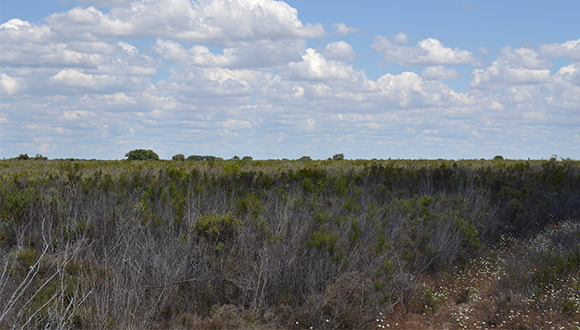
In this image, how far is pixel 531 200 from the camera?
1238 centimetres

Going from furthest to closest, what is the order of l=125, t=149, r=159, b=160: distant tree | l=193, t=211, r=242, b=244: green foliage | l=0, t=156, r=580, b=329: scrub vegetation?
1. l=125, t=149, r=159, b=160: distant tree
2. l=193, t=211, r=242, b=244: green foliage
3. l=0, t=156, r=580, b=329: scrub vegetation

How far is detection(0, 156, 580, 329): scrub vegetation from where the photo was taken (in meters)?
5.31

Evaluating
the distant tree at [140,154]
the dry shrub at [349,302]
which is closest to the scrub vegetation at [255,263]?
the dry shrub at [349,302]

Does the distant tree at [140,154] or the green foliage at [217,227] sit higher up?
the distant tree at [140,154]

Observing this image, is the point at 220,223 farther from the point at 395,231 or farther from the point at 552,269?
the point at 552,269

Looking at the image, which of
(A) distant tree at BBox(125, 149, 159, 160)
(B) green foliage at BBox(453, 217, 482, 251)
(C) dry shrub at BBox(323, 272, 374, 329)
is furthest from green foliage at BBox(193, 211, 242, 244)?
(A) distant tree at BBox(125, 149, 159, 160)

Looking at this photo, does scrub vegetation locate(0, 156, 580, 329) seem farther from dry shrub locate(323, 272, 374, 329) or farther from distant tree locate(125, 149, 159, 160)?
distant tree locate(125, 149, 159, 160)

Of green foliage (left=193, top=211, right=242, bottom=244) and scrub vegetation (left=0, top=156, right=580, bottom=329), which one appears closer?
scrub vegetation (left=0, top=156, right=580, bottom=329)

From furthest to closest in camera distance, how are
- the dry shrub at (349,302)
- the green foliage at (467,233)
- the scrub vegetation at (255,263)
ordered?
the green foliage at (467,233), the dry shrub at (349,302), the scrub vegetation at (255,263)

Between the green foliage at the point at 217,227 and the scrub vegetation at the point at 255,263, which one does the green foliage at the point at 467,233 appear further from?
the green foliage at the point at 217,227

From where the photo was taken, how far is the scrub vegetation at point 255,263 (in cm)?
531

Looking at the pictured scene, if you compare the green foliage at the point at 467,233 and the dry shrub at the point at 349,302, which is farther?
the green foliage at the point at 467,233

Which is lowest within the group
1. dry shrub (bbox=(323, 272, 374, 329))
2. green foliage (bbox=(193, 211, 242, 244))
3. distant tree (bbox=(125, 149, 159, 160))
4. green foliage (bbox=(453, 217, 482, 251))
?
dry shrub (bbox=(323, 272, 374, 329))

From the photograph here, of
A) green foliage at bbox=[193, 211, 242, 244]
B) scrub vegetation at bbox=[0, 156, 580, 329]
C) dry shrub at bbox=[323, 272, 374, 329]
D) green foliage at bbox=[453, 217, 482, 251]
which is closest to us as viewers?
scrub vegetation at bbox=[0, 156, 580, 329]
